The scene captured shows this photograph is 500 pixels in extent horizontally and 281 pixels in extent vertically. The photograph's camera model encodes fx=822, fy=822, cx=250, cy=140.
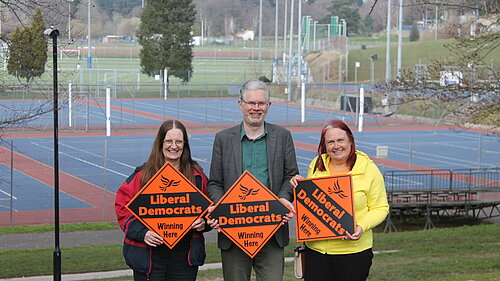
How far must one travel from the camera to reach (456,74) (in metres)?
14.9

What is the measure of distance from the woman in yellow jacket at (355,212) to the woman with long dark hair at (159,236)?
87 centimetres

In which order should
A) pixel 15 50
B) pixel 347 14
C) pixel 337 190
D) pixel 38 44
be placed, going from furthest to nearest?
pixel 347 14
pixel 38 44
pixel 15 50
pixel 337 190

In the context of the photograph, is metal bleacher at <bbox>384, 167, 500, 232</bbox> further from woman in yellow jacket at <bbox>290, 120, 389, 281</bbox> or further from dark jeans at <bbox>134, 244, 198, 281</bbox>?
dark jeans at <bbox>134, 244, 198, 281</bbox>

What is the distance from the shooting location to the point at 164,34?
231ft

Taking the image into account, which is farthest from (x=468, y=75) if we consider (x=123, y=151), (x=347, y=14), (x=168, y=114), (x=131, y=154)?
(x=347, y=14)

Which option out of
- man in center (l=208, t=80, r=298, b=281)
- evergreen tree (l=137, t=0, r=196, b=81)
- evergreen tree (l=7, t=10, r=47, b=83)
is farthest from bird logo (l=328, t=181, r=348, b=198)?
evergreen tree (l=137, t=0, r=196, b=81)

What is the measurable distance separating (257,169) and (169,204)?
2.31 ft

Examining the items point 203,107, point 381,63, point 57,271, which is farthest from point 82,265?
point 381,63

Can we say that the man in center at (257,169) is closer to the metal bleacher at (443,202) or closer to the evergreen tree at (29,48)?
the evergreen tree at (29,48)

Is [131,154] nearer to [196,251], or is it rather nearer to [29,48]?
[29,48]

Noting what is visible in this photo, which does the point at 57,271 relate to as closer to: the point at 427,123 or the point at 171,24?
the point at 427,123

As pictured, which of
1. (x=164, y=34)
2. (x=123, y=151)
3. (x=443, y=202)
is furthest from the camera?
(x=164, y=34)

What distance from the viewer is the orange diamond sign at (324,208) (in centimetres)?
588

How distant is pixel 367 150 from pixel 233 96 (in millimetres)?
30576
